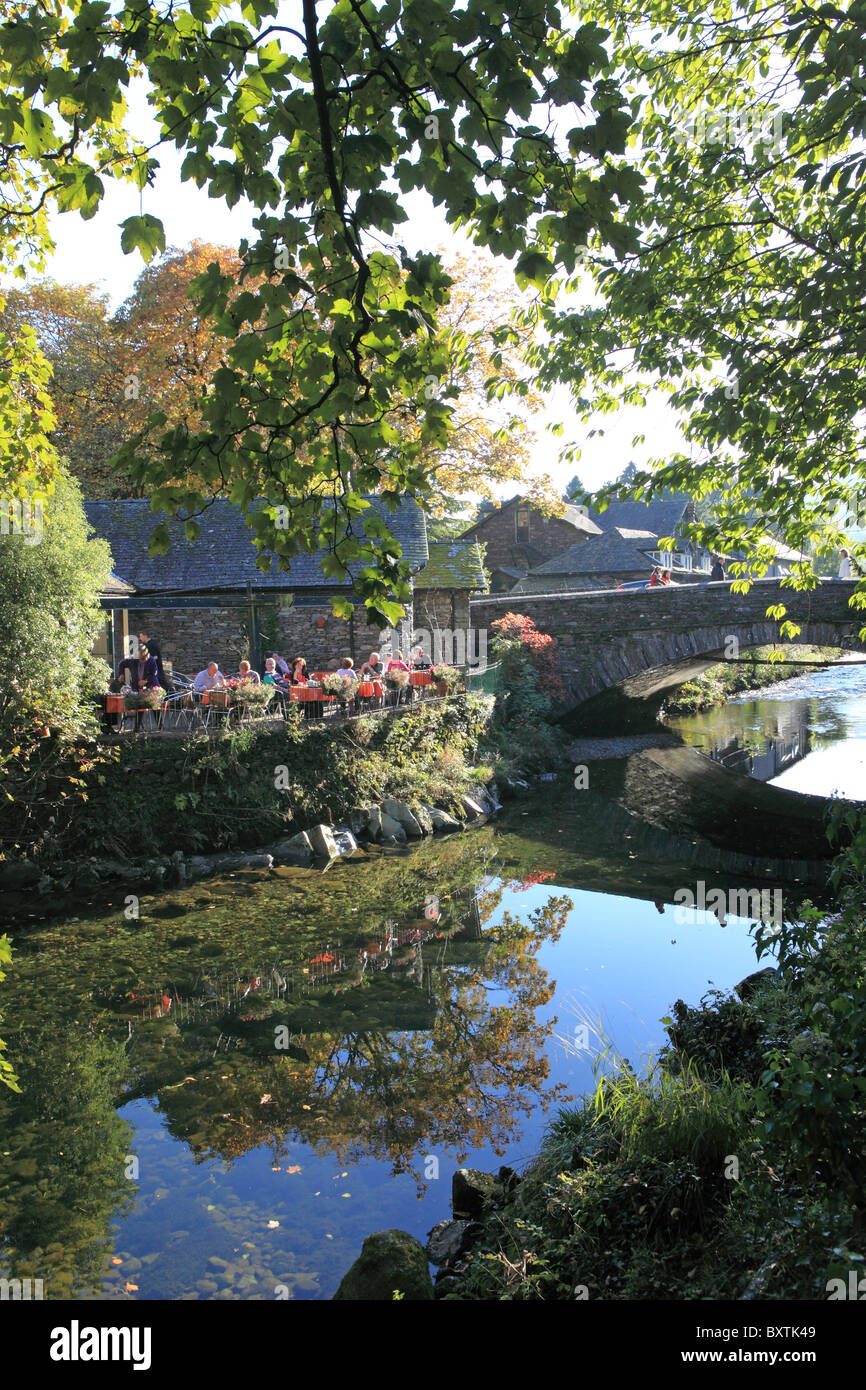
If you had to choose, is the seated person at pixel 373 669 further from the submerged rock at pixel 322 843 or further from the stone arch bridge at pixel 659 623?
the stone arch bridge at pixel 659 623

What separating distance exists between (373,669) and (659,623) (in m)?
8.60

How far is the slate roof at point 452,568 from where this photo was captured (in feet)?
82.9

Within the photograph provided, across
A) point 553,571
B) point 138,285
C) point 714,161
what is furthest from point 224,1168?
point 553,571

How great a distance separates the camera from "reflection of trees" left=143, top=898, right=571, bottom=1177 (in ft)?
21.7

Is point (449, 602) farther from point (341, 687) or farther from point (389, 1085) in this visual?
point (389, 1085)

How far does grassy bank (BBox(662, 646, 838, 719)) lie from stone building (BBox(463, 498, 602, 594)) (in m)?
11.7

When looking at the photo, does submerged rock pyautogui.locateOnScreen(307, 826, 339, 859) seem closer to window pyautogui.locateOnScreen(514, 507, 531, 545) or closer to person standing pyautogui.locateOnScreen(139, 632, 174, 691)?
person standing pyautogui.locateOnScreen(139, 632, 174, 691)


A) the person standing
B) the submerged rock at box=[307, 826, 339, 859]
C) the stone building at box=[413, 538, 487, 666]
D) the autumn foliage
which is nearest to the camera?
the submerged rock at box=[307, 826, 339, 859]

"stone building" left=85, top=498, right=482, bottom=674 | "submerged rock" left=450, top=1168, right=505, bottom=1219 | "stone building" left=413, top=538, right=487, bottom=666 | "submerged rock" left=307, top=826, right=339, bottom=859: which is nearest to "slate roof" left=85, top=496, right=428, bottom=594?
"stone building" left=85, top=498, right=482, bottom=674

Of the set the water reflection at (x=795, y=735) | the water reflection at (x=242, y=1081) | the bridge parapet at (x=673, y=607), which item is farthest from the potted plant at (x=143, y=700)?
the bridge parapet at (x=673, y=607)

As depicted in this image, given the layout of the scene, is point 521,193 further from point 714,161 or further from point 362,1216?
point 362,1216

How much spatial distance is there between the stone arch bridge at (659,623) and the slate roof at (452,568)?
1.06 metres

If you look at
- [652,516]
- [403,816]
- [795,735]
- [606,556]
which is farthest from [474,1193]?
[652,516]

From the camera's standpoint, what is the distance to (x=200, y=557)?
23109 mm
